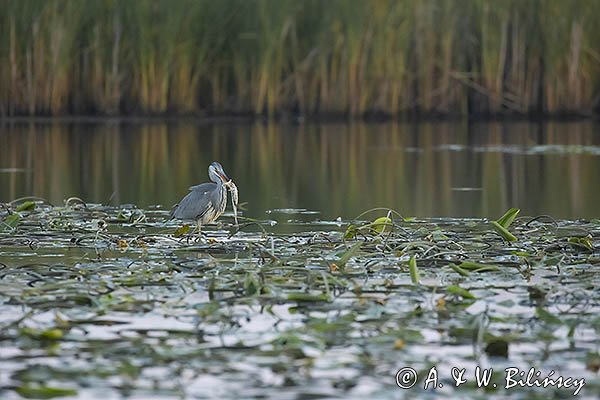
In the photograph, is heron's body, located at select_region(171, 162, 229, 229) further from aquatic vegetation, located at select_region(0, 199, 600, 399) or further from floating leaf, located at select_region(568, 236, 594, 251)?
floating leaf, located at select_region(568, 236, 594, 251)

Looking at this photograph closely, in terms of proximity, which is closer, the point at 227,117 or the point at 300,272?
the point at 300,272

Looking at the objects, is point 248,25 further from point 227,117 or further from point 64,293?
point 64,293

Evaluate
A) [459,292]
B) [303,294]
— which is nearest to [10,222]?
[303,294]

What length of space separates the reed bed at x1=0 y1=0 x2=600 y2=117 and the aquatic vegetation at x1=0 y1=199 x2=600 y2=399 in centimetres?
1034

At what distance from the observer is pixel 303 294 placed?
500cm

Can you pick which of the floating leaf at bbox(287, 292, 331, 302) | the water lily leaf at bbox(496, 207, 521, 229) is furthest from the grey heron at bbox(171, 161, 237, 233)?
the floating leaf at bbox(287, 292, 331, 302)

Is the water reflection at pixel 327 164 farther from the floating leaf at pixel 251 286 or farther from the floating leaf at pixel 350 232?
the floating leaf at pixel 251 286

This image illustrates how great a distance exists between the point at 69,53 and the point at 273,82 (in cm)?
245

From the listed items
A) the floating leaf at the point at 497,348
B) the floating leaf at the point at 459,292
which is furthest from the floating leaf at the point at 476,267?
the floating leaf at the point at 497,348

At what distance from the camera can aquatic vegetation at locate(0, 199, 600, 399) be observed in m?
3.92

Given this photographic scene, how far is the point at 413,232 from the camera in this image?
270 inches

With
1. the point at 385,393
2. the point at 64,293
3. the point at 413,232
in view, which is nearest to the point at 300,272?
the point at 64,293

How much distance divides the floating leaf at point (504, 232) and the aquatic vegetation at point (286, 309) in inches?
2.8

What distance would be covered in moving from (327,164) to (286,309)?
25.1ft
